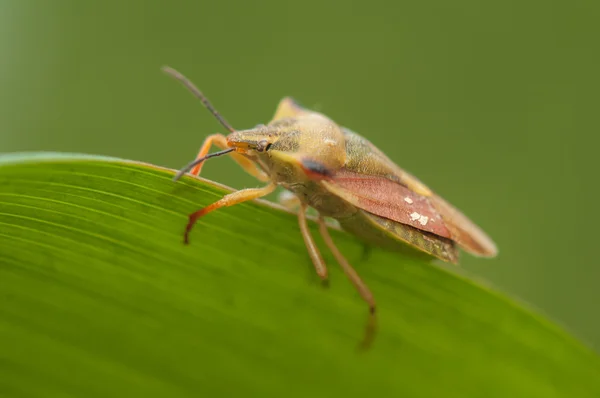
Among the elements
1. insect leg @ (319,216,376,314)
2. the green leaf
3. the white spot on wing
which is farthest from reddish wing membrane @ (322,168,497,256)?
the green leaf

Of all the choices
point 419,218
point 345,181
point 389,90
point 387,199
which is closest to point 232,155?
point 345,181

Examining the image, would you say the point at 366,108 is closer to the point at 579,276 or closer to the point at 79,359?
the point at 579,276

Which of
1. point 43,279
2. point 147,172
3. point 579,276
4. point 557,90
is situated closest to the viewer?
point 43,279

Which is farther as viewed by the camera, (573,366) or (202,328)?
(573,366)

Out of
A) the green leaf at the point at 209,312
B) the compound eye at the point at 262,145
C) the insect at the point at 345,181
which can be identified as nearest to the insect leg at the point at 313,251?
the green leaf at the point at 209,312

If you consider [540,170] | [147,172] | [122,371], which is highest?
[540,170]

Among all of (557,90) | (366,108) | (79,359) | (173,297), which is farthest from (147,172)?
(557,90)

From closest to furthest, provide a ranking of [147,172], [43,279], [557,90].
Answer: [43,279], [147,172], [557,90]

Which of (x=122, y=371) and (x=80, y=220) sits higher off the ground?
(x=80, y=220)
